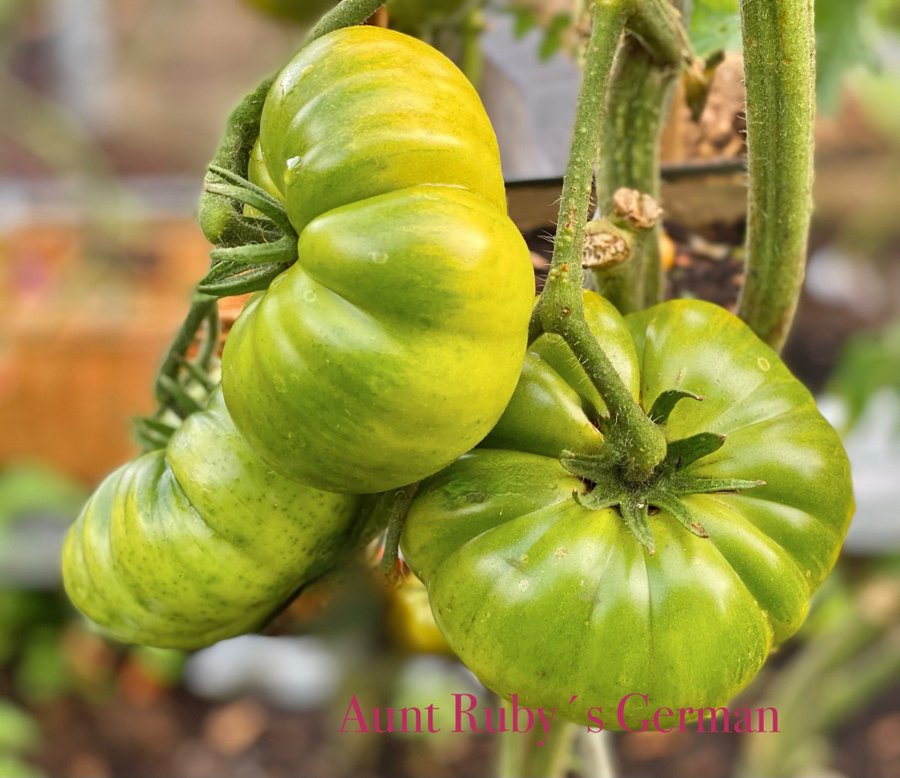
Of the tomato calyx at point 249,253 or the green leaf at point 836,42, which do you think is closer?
the tomato calyx at point 249,253

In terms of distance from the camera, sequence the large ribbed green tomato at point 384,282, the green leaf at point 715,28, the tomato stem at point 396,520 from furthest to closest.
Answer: the green leaf at point 715,28
the tomato stem at point 396,520
the large ribbed green tomato at point 384,282

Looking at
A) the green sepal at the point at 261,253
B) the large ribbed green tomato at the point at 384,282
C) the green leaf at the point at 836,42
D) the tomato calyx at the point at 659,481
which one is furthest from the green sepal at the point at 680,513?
the green leaf at the point at 836,42

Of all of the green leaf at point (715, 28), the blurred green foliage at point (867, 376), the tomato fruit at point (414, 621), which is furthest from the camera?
the blurred green foliage at point (867, 376)

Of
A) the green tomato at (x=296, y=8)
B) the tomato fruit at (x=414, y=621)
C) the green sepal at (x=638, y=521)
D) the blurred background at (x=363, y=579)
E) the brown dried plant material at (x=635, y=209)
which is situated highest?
the green tomato at (x=296, y=8)

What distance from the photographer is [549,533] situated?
1.63 ft

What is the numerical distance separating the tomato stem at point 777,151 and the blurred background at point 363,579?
15 cm

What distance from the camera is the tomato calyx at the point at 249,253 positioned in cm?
45

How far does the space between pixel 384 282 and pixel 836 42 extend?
621 mm

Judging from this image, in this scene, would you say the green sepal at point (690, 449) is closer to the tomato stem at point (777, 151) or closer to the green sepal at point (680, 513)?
the green sepal at point (680, 513)

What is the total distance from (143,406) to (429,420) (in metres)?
1.93

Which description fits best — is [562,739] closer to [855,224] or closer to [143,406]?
[143,406]

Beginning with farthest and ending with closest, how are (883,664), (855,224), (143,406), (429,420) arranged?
(855,224) → (143,406) → (883,664) → (429,420)

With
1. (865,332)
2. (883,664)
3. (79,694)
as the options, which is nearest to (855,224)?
(865,332)

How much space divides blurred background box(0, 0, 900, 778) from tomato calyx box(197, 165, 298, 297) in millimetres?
312
